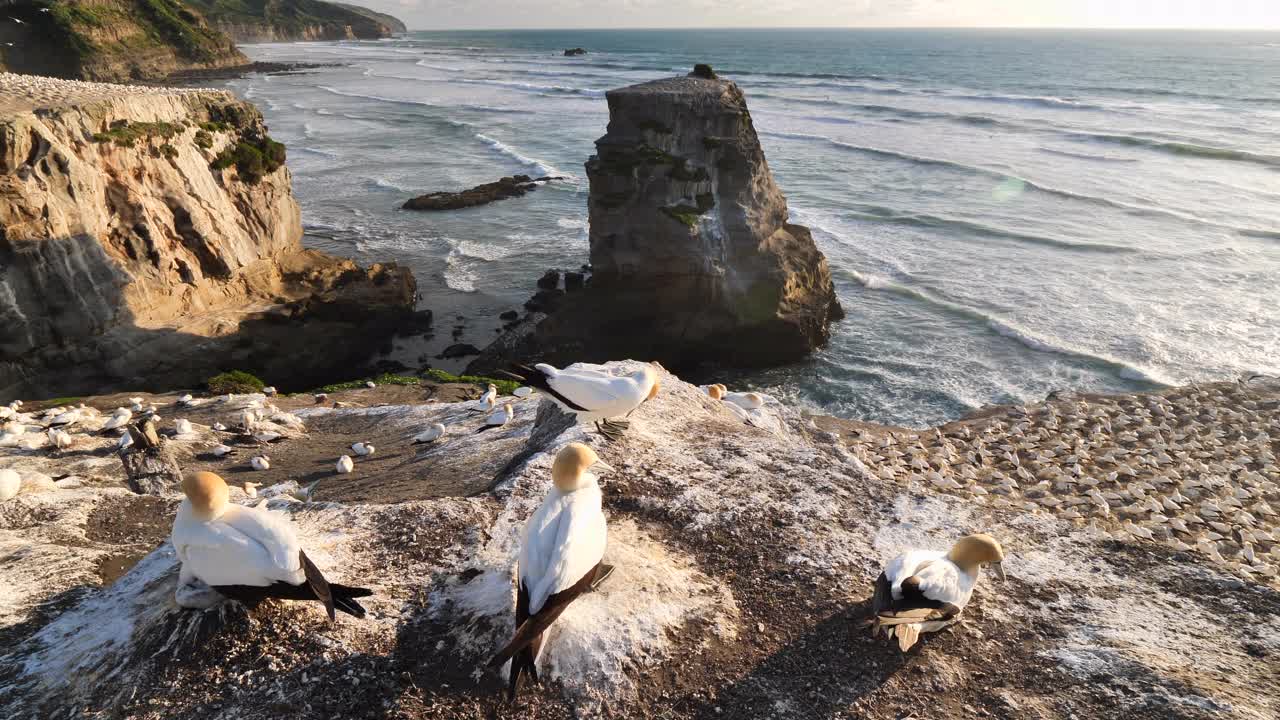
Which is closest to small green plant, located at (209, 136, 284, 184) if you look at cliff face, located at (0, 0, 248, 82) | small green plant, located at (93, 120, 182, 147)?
small green plant, located at (93, 120, 182, 147)

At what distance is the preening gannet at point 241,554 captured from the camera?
195 inches

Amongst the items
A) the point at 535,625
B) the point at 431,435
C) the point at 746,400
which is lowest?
the point at 431,435

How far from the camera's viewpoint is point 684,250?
22984 mm

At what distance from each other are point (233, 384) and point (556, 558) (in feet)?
55.0

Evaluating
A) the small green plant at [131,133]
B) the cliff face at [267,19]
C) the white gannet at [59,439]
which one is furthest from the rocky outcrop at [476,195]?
the cliff face at [267,19]

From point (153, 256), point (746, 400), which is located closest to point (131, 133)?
point (153, 256)

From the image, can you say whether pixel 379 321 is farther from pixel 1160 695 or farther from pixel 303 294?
pixel 1160 695

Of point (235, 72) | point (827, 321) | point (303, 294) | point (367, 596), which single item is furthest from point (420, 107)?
point (367, 596)

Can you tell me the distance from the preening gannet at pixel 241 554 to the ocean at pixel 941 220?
18.1 metres

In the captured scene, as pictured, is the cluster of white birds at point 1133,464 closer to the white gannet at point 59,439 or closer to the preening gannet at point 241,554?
the preening gannet at point 241,554

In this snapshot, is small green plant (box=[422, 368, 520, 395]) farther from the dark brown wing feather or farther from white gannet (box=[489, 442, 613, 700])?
the dark brown wing feather

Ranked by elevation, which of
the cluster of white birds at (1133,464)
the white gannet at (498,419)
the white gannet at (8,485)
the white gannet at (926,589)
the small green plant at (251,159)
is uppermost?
the small green plant at (251,159)

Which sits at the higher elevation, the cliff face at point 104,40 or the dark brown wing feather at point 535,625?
the cliff face at point 104,40

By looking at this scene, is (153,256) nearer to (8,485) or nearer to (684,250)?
(8,485)
